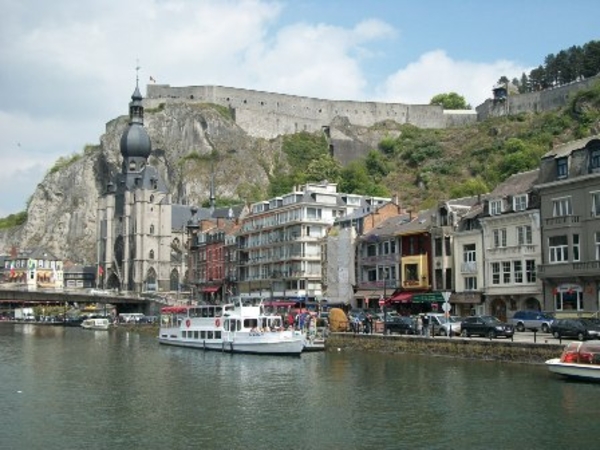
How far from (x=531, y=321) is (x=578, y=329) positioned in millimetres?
8683

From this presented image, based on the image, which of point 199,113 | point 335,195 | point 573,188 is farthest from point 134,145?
point 573,188

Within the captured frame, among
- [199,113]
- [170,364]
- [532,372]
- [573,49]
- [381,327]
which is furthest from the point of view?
[573,49]

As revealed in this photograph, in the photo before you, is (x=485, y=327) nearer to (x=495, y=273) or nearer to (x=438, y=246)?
(x=495, y=273)

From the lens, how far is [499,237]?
2194 inches

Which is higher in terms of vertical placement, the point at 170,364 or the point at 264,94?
the point at 264,94

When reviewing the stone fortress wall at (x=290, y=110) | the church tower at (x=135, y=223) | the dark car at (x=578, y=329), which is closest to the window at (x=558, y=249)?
the dark car at (x=578, y=329)

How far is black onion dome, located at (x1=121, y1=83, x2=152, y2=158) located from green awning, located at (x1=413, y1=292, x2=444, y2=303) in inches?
3365

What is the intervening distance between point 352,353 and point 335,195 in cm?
3629

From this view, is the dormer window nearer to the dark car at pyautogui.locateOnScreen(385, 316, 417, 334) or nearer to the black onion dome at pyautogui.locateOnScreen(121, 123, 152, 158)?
the dark car at pyautogui.locateOnScreen(385, 316, 417, 334)

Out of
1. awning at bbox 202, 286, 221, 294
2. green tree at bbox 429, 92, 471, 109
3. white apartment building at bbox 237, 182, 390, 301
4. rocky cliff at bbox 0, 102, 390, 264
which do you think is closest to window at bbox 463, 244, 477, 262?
white apartment building at bbox 237, 182, 390, 301

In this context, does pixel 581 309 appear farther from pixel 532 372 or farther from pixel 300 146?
pixel 300 146

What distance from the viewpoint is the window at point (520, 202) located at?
54000 mm

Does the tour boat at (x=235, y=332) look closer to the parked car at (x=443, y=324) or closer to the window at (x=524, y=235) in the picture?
the parked car at (x=443, y=324)

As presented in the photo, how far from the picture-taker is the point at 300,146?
512 feet
